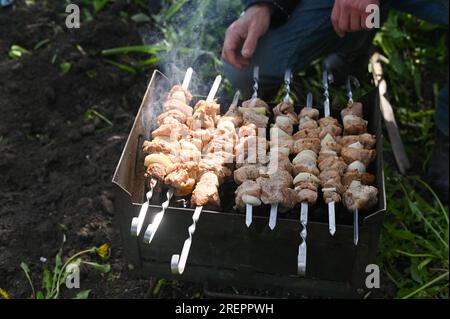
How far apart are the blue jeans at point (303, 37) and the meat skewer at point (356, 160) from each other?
2.78 feet

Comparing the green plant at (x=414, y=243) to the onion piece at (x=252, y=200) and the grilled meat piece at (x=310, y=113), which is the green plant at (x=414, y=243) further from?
the onion piece at (x=252, y=200)

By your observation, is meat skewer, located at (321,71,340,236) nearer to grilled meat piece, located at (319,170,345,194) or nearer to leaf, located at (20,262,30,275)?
grilled meat piece, located at (319,170,345,194)

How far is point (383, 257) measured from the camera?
134 inches

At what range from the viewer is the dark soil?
3.22m

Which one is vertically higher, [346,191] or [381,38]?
[381,38]

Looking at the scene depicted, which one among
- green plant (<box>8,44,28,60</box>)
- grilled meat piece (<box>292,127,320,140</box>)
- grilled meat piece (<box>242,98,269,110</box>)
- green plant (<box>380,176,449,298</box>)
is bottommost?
green plant (<box>380,176,449,298</box>)

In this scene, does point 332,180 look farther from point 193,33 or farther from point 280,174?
point 193,33

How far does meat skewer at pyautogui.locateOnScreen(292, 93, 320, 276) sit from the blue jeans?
0.73 m

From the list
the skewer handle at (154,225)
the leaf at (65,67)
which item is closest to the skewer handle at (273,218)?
the skewer handle at (154,225)

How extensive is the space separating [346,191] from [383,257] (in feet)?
3.33

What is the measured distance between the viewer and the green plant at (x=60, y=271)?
3018 mm

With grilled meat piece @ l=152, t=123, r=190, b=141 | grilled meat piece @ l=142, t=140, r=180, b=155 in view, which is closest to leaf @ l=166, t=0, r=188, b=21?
grilled meat piece @ l=152, t=123, r=190, b=141
